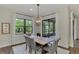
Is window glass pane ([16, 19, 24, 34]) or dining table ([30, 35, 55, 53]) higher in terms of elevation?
window glass pane ([16, 19, 24, 34])

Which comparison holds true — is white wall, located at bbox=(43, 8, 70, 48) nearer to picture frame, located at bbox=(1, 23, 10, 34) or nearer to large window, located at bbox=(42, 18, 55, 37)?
large window, located at bbox=(42, 18, 55, 37)

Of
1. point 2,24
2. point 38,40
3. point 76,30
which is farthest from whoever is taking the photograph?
point 76,30

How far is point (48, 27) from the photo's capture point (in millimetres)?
1697

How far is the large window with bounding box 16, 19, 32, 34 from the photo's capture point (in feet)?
5.26

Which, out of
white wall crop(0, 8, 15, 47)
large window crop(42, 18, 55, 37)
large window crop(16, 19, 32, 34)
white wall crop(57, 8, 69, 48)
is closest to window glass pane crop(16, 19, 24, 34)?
large window crop(16, 19, 32, 34)

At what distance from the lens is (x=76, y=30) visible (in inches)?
76.9

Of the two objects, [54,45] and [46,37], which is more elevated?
[46,37]

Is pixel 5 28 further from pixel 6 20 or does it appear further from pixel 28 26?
pixel 28 26

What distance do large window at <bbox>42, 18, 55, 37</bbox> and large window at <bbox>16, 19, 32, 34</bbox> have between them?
27 centimetres

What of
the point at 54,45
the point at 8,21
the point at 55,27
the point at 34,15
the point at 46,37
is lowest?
the point at 54,45

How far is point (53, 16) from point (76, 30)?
673 mm

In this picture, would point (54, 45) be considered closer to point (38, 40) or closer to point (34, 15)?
point (38, 40)

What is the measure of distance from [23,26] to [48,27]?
462 millimetres

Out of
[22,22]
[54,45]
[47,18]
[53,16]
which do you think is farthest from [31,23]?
[54,45]
